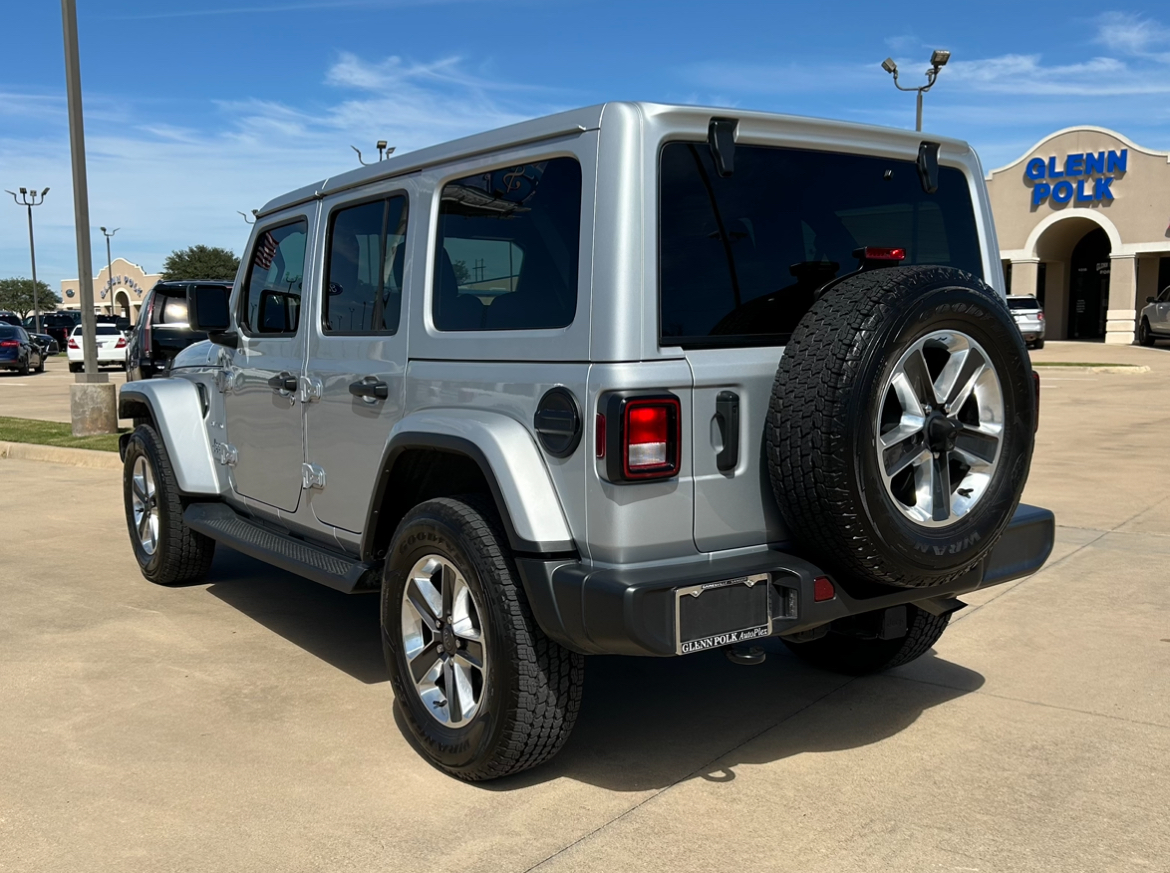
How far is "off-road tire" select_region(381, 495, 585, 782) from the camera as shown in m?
3.38

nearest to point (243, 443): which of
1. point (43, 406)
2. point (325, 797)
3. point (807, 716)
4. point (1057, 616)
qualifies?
point (325, 797)

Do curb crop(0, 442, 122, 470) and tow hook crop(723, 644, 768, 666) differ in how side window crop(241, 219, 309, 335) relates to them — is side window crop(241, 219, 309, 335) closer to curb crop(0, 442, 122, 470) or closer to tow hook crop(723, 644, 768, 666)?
tow hook crop(723, 644, 768, 666)

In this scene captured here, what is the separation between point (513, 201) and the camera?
363 cm

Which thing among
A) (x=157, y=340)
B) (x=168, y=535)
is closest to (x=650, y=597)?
(x=168, y=535)

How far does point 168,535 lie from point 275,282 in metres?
1.69

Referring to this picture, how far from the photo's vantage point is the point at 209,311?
5453mm

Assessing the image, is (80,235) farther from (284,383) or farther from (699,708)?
(699,708)

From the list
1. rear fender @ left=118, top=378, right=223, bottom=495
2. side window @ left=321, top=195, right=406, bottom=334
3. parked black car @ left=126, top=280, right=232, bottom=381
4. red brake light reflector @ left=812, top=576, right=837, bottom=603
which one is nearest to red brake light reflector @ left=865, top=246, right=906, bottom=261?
red brake light reflector @ left=812, top=576, right=837, bottom=603

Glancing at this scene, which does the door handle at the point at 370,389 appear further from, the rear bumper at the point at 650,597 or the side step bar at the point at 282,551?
the rear bumper at the point at 650,597

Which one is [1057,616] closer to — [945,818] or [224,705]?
[945,818]

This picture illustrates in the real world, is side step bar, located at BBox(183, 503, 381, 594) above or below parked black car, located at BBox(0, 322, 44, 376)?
below

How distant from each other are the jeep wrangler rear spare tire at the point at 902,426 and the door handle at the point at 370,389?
4.80ft

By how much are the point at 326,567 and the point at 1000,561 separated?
2456 mm

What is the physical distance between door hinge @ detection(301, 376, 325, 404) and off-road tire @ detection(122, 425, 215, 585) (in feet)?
4.99
